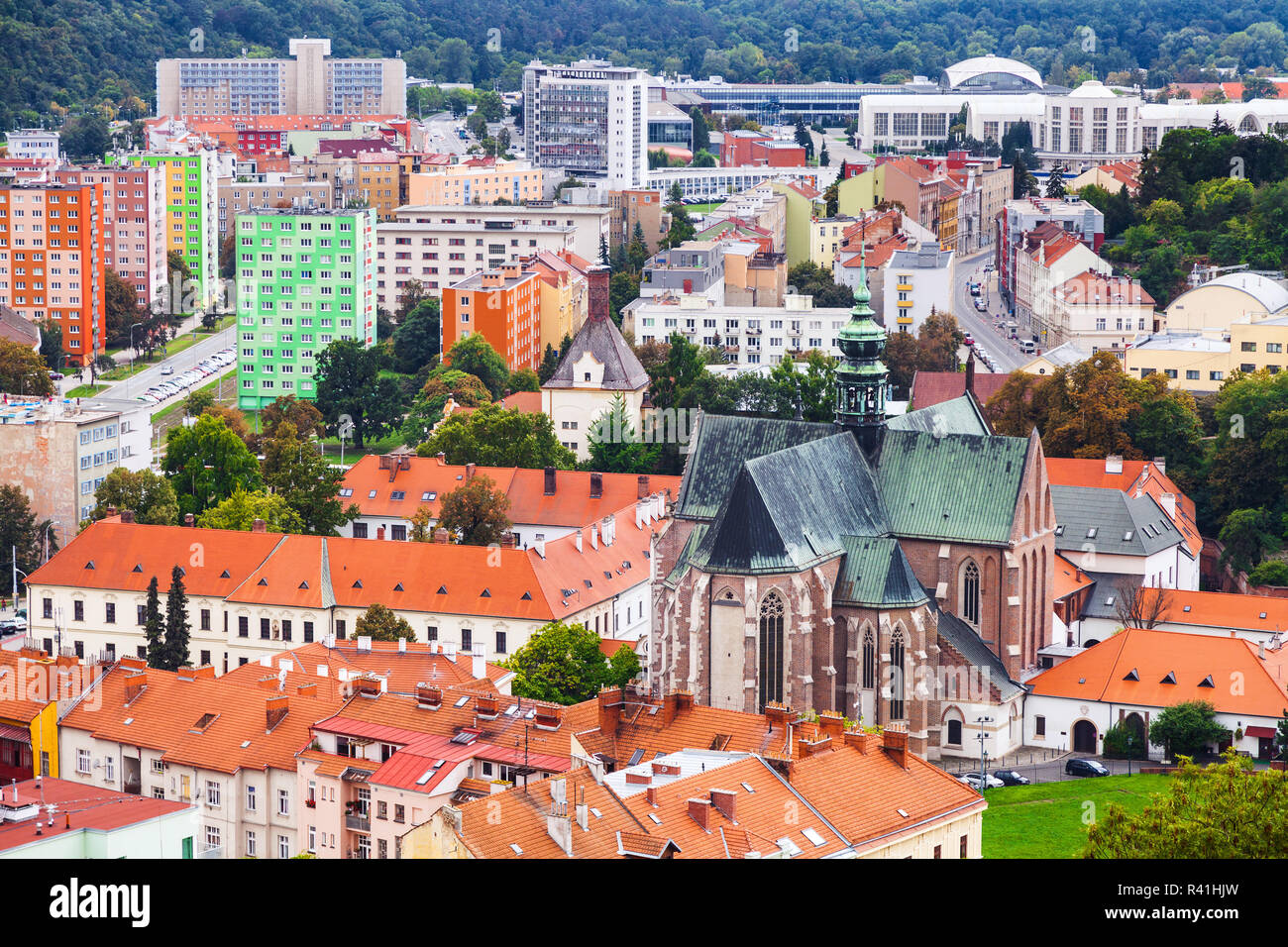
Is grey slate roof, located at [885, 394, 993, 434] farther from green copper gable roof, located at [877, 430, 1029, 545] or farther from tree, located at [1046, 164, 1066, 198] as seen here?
tree, located at [1046, 164, 1066, 198]

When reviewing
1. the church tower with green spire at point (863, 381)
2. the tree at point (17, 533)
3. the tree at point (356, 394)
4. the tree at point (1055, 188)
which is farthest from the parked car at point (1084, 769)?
the tree at point (1055, 188)

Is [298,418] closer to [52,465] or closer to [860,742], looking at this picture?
[52,465]

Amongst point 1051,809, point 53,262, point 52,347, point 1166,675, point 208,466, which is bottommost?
point 1051,809

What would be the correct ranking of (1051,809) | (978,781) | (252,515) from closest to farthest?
(1051,809) < (978,781) < (252,515)

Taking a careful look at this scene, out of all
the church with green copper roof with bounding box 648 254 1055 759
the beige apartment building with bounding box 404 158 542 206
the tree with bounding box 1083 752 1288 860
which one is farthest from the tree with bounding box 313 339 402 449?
the tree with bounding box 1083 752 1288 860

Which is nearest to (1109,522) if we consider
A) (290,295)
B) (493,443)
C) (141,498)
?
(493,443)

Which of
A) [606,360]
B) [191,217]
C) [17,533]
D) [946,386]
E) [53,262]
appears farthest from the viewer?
[191,217]

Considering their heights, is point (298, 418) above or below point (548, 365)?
below

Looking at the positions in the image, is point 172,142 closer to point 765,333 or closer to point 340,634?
point 765,333
